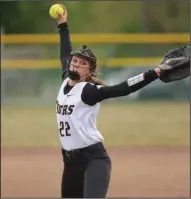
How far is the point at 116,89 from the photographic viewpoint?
3.85 metres

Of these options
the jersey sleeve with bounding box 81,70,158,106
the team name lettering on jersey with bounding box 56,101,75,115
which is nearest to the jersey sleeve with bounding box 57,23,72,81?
the team name lettering on jersey with bounding box 56,101,75,115

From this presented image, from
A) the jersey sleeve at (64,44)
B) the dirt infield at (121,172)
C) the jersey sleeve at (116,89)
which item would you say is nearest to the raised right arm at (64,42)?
the jersey sleeve at (64,44)

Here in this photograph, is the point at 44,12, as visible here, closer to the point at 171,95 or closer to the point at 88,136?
the point at 171,95

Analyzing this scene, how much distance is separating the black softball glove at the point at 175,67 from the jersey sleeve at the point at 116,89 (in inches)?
2.9

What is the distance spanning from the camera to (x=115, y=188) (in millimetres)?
7543

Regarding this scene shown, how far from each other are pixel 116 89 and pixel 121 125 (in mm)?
9703

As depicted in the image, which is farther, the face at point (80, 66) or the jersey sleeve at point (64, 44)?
the jersey sleeve at point (64, 44)

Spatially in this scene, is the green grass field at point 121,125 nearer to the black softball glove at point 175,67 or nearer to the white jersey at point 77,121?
the white jersey at point 77,121

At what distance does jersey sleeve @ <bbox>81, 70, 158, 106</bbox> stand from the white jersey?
0.19 ft

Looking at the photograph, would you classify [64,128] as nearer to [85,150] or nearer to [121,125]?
[85,150]

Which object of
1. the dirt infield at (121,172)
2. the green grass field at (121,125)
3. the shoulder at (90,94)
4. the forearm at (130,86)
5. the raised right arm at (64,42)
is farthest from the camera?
the green grass field at (121,125)

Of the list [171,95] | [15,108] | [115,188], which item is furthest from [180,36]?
[115,188]

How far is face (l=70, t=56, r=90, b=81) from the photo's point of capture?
13.5 feet

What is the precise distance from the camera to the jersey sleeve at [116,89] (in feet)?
12.3
